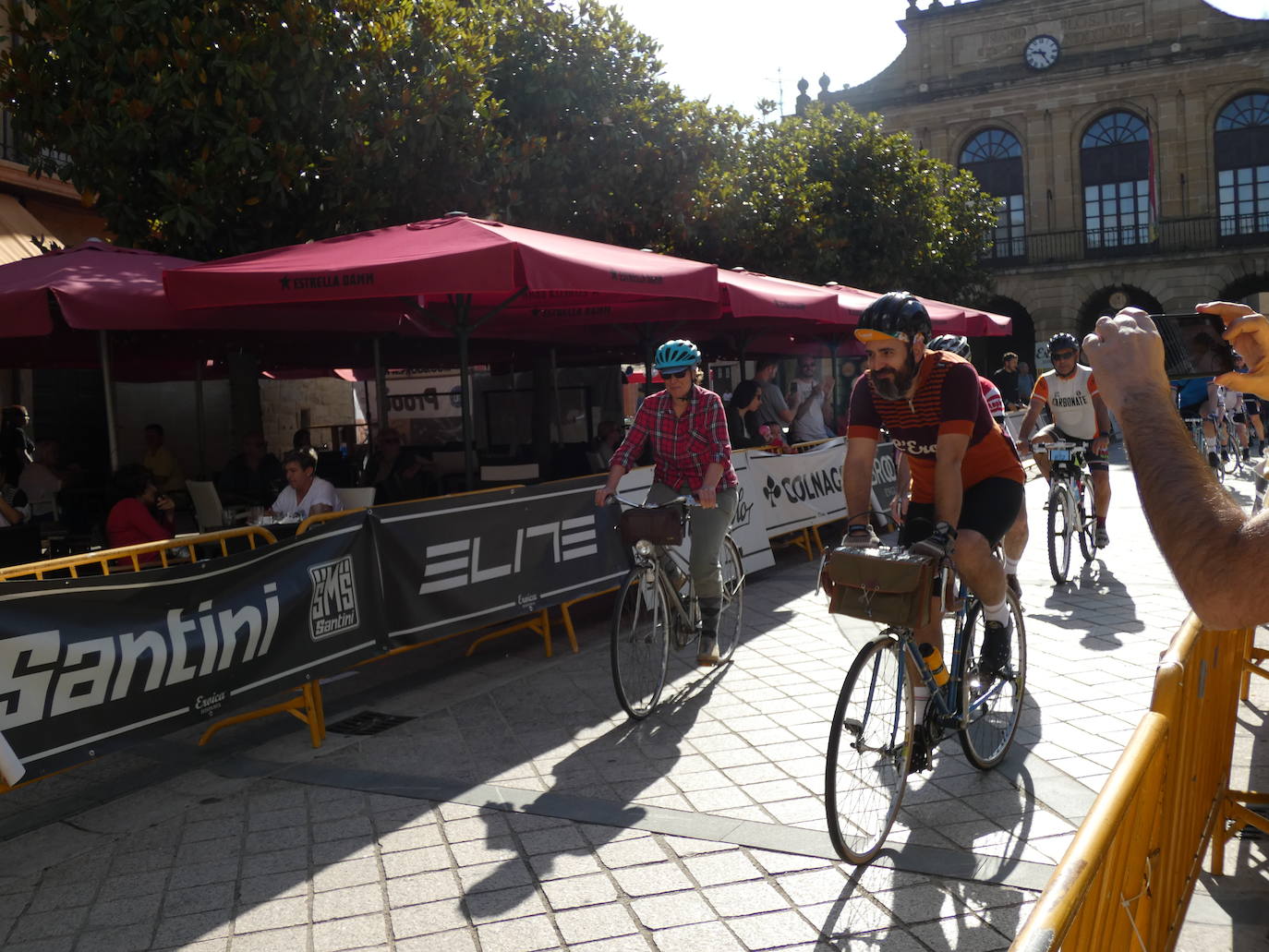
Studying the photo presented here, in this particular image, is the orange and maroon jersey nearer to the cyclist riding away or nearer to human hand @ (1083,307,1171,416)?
human hand @ (1083,307,1171,416)

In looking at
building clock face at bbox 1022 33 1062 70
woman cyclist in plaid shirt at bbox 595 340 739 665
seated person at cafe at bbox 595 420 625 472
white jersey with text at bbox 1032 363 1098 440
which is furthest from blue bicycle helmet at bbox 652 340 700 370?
building clock face at bbox 1022 33 1062 70

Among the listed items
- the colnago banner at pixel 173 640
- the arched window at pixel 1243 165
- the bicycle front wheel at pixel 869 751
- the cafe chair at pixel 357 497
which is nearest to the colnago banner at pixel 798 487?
the cafe chair at pixel 357 497

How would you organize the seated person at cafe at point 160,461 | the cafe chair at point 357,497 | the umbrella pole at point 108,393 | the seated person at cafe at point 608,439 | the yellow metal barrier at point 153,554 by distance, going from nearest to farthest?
the yellow metal barrier at point 153,554 < the cafe chair at point 357,497 < the umbrella pole at point 108,393 < the seated person at cafe at point 160,461 < the seated person at cafe at point 608,439

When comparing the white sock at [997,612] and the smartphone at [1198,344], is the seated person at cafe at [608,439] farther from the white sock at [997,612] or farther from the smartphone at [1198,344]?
the smartphone at [1198,344]

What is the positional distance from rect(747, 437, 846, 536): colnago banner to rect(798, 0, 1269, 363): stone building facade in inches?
1336

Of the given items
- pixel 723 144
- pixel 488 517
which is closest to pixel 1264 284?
pixel 723 144

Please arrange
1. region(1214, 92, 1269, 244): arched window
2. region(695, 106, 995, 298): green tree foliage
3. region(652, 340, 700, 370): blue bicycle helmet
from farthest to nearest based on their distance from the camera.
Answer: region(1214, 92, 1269, 244): arched window, region(695, 106, 995, 298): green tree foliage, region(652, 340, 700, 370): blue bicycle helmet

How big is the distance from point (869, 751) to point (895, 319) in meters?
1.63

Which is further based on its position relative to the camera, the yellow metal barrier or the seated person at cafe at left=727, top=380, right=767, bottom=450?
the seated person at cafe at left=727, top=380, right=767, bottom=450

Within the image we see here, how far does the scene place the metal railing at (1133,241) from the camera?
41188mm

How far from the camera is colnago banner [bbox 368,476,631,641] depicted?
629cm

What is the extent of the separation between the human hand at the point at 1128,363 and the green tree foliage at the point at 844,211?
58.1ft

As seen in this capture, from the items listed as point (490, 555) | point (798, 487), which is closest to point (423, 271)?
point (490, 555)

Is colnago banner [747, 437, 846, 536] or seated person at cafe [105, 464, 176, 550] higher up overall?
seated person at cafe [105, 464, 176, 550]
